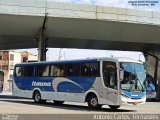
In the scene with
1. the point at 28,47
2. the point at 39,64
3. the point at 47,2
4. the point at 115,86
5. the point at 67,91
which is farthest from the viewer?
the point at 28,47

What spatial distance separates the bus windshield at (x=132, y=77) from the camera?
71.2 ft

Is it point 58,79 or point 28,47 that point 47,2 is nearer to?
point 58,79

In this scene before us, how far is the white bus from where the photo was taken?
70.9 ft

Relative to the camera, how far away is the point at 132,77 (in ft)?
71.8

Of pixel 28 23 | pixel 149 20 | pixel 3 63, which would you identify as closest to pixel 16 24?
pixel 28 23

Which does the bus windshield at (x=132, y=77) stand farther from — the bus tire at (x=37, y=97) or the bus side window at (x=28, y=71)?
the bus side window at (x=28, y=71)

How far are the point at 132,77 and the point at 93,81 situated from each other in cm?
212

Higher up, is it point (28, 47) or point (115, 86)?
point (28, 47)

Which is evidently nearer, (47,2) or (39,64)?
(39,64)

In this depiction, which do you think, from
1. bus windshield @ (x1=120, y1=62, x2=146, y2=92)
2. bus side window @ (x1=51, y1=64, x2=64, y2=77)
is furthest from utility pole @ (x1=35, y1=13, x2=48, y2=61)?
bus windshield @ (x1=120, y1=62, x2=146, y2=92)

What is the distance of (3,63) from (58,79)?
338 ft

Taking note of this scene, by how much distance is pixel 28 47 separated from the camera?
51438 mm

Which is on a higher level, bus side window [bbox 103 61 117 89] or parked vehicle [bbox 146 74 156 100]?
bus side window [bbox 103 61 117 89]

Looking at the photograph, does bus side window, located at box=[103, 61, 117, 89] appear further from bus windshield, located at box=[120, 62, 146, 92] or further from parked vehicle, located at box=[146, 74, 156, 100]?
parked vehicle, located at box=[146, 74, 156, 100]
